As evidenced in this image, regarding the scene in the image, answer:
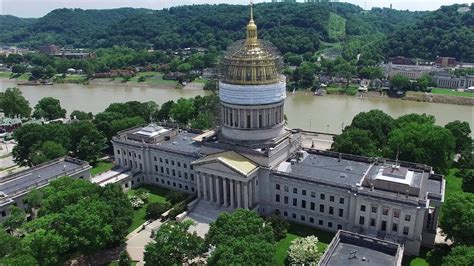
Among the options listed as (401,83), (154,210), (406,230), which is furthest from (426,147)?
(401,83)

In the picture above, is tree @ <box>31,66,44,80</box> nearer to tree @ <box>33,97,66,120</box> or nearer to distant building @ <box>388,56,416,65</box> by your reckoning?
tree @ <box>33,97,66,120</box>

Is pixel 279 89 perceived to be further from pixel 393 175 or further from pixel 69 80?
pixel 69 80

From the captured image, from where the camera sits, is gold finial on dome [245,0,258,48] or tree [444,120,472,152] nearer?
gold finial on dome [245,0,258,48]

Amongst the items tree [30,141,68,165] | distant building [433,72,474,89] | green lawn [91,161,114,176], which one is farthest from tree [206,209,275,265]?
distant building [433,72,474,89]

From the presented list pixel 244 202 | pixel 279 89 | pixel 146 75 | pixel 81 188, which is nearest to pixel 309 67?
pixel 146 75

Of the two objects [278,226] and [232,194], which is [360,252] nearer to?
[278,226]

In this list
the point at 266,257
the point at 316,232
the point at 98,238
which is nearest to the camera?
the point at 266,257
